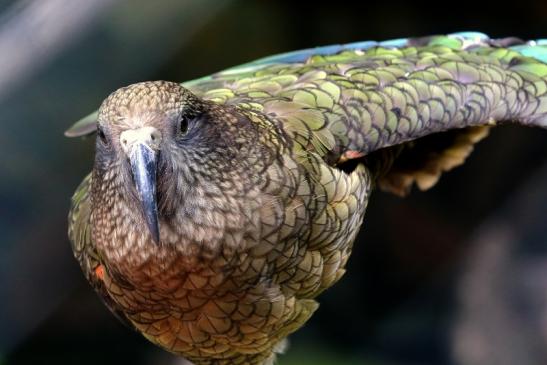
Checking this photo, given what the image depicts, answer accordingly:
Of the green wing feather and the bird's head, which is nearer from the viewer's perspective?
the bird's head

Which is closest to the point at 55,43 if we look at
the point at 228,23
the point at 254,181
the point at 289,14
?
the point at 254,181

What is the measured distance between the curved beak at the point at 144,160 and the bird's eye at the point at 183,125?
0.26ft

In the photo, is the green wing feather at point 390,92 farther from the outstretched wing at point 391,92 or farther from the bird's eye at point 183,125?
the bird's eye at point 183,125

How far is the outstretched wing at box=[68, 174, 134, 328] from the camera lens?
213cm

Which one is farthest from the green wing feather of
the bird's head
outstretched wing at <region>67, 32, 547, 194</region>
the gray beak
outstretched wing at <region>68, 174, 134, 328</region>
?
the gray beak

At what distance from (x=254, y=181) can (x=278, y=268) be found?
24 centimetres

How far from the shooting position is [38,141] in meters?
2.96

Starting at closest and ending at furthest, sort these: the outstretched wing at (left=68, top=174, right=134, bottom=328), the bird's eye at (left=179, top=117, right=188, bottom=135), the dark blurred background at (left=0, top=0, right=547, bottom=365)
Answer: the bird's eye at (left=179, top=117, right=188, bottom=135)
the outstretched wing at (left=68, top=174, right=134, bottom=328)
the dark blurred background at (left=0, top=0, right=547, bottom=365)

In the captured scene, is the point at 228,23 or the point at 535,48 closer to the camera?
the point at 535,48

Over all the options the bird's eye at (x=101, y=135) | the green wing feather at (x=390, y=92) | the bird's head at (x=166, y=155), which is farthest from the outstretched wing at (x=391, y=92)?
the bird's eye at (x=101, y=135)

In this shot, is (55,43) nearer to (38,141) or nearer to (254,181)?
(38,141)

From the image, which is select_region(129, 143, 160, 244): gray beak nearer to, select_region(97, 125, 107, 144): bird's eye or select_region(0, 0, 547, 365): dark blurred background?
select_region(97, 125, 107, 144): bird's eye

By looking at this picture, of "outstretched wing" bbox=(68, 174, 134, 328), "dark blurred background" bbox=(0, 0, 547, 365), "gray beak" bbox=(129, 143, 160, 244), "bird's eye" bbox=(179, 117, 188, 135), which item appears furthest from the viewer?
"dark blurred background" bbox=(0, 0, 547, 365)

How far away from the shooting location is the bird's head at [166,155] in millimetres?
1658
